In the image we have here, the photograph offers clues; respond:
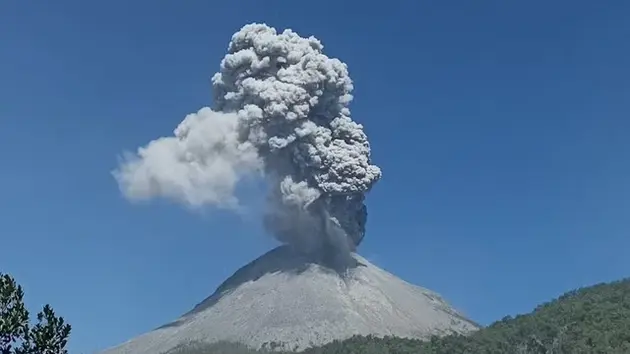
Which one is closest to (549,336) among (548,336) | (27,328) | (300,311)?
(548,336)

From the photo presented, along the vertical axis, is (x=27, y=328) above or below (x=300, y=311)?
below

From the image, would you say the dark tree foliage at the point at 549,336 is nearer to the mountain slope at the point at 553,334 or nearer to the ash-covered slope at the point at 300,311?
the mountain slope at the point at 553,334

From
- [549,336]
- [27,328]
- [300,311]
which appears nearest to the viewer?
[27,328]

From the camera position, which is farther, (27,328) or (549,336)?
(549,336)

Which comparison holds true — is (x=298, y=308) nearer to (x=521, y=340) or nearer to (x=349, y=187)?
(x=349, y=187)

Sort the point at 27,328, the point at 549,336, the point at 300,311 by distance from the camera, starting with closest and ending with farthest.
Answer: the point at 27,328, the point at 549,336, the point at 300,311

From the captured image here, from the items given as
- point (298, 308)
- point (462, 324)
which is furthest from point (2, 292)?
point (462, 324)

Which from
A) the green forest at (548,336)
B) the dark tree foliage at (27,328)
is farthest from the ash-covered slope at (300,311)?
the dark tree foliage at (27,328)

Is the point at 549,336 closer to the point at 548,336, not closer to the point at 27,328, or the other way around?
the point at 548,336
